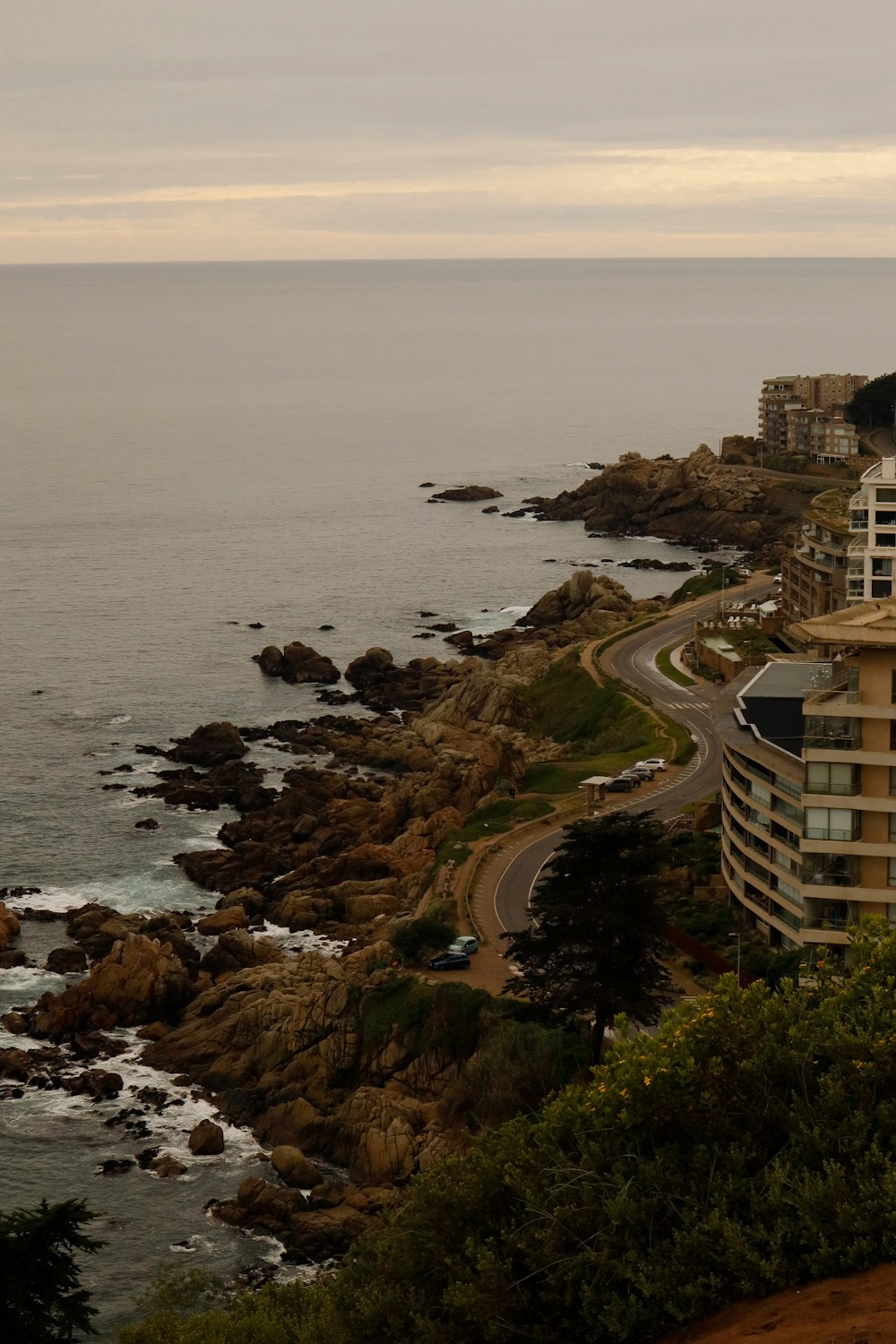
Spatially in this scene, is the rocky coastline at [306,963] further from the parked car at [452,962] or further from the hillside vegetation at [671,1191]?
the hillside vegetation at [671,1191]

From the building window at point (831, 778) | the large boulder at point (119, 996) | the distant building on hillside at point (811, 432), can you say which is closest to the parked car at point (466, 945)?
the large boulder at point (119, 996)

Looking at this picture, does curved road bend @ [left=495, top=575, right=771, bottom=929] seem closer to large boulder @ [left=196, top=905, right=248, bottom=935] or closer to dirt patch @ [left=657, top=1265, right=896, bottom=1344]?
large boulder @ [left=196, top=905, right=248, bottom=935]

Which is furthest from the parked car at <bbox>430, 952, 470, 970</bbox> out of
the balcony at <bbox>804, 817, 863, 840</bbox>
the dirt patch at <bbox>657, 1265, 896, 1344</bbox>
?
the dirt patch at <bbox>657, 1265, 896, 1344</bbox>

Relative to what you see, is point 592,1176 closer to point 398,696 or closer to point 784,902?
point 784,902

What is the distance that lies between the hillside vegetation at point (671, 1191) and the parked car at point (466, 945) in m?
28.0

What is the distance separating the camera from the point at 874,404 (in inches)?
7372

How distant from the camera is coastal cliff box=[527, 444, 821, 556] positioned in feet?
565

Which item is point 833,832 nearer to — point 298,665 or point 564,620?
point 298,665

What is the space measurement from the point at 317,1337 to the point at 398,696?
8287cm

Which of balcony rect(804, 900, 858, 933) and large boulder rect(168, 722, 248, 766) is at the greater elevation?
balcony rect(804, 900, 858, 933)

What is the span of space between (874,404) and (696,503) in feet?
77.9

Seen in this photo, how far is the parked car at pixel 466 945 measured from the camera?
202 feet

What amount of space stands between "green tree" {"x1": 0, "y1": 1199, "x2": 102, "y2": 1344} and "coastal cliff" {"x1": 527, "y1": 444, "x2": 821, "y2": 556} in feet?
428

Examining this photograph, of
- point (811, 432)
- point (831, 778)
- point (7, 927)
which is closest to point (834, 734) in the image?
point (831, 778)
